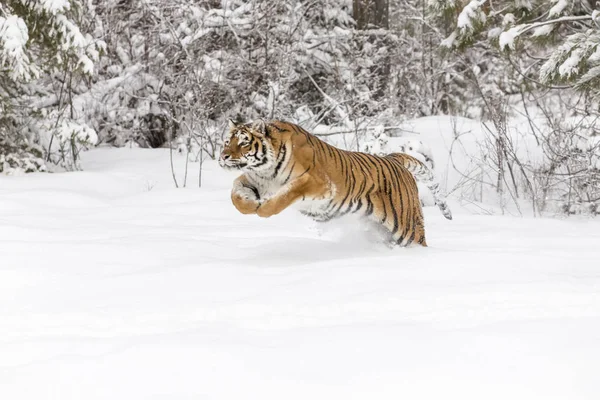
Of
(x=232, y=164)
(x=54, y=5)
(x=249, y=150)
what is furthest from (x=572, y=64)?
(x=54, y=5)

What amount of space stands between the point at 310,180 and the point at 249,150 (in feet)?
1.33

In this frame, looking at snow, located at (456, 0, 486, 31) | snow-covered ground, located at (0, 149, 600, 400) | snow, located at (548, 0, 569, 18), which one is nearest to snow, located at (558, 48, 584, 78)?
snow, located at (548, 0, 569, 18)

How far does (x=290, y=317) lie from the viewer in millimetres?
3330

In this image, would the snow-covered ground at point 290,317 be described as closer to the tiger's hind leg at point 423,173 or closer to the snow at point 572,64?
the tiger's hind leg at point 423,173

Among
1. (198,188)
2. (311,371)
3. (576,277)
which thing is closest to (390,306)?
(311,371)

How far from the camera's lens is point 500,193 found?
29.7 ft

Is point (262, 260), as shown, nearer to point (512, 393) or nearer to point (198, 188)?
point (512, 393)

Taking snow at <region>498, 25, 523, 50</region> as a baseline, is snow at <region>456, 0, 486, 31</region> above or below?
above

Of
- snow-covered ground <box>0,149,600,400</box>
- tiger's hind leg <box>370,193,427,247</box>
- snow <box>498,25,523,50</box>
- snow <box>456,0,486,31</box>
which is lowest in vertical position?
snow-covered ground <box>0,149,600,400</box>

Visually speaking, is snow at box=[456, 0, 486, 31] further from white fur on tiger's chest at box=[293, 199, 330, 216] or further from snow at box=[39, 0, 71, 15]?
white fur on tiger's chest at box=[293, 199, 330, 216]

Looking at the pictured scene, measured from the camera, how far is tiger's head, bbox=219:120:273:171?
14.9 ft

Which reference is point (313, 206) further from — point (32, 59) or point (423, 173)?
point (32, 59)

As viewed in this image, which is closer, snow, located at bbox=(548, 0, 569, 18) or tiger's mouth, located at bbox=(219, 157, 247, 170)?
tiger's mouth, located at bbox=(219, 157, 247, 170)

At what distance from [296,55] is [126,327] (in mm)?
9248
